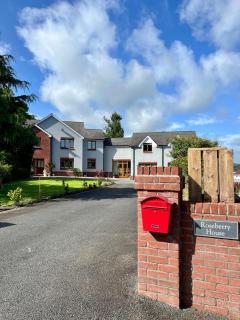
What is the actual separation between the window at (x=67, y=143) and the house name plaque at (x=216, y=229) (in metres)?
46.2

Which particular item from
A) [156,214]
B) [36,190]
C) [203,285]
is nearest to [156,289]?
[203,285]

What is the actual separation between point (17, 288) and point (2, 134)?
16030mm

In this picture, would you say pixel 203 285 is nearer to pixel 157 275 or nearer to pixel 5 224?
pixel 157 275

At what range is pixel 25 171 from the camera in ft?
124

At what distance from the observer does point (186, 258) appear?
171 inches

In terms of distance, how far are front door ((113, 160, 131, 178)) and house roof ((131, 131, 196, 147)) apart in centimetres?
328

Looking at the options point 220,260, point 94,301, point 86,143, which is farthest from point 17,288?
point 86,143

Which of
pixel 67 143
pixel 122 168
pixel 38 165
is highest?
pixel 67 143

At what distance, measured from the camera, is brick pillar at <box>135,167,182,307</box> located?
4.30m

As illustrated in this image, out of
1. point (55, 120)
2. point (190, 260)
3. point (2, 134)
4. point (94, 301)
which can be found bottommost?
point (94, 301)

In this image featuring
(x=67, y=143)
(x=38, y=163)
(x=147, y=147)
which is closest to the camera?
(x=38, y=163)

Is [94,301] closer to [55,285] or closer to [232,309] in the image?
[55,285]

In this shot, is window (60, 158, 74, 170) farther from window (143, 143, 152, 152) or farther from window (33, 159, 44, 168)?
window (143, 143, 152, 152)

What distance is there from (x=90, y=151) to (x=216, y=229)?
4690 centimetres
